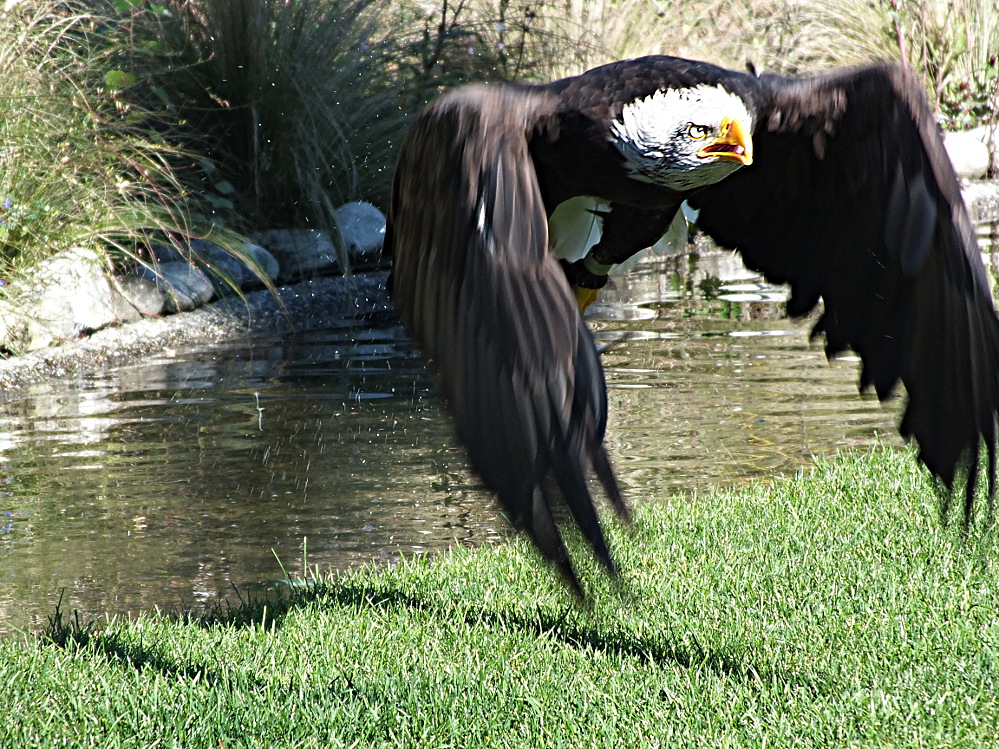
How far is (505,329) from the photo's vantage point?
2.00 meters

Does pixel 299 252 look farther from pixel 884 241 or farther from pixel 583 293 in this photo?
pixel 884 241

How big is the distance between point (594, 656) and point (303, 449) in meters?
2.06

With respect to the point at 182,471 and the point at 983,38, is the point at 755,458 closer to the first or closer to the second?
the point at 182,471

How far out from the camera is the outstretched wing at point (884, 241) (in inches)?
100

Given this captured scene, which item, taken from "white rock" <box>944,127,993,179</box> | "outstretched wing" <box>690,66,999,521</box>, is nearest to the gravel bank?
"outstretched wing" <box>690,66,999,521</box>

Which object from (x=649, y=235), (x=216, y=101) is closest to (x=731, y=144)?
(x=649, y=235)

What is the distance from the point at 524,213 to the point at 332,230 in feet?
18.0

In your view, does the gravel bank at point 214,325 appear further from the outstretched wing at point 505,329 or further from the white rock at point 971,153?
the white rock at point 971,153

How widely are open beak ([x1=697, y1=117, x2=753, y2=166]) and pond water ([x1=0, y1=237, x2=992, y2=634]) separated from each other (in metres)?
1.16

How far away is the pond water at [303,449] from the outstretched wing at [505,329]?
1238 millimetres

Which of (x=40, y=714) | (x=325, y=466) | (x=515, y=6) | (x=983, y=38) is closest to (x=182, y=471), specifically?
(x=325, y=466)

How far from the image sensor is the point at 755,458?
14.5 feet

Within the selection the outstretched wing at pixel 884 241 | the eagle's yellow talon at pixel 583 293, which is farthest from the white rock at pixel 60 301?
the outstretched wing at pixel 884 241

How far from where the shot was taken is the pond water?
11.7 ft
